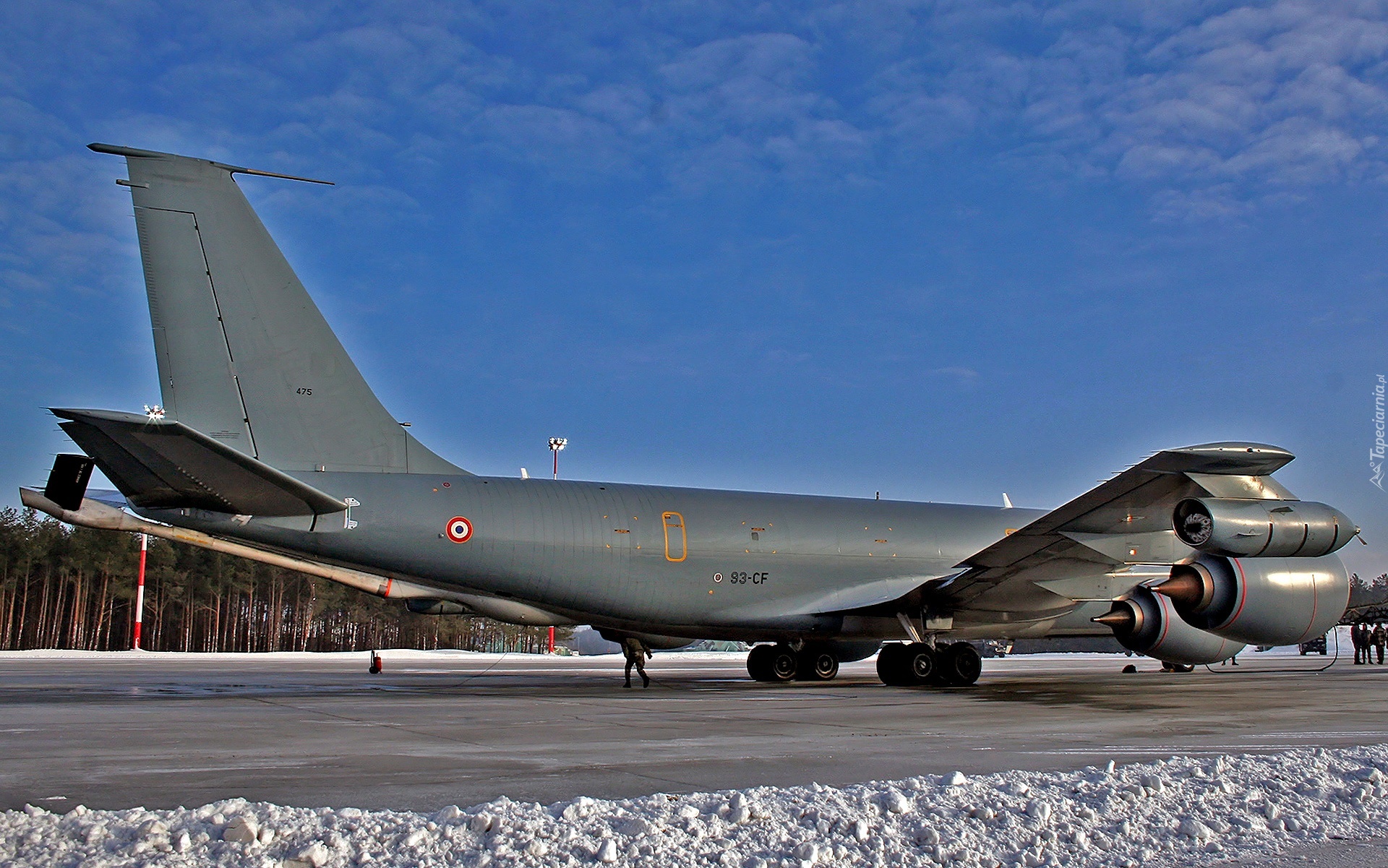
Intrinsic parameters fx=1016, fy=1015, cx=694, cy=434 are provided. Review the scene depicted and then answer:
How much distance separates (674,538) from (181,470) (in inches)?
275

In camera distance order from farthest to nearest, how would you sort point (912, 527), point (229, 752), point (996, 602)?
point (912, 527)
point (996, 602)
point (229, 752)

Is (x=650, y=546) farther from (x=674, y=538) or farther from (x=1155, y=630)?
(x=1155, y=630)

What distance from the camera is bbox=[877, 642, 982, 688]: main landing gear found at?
16.2m

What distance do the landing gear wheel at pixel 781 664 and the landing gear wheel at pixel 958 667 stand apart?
306 cm

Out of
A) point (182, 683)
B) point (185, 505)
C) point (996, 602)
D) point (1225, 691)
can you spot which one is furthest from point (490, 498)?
point (1225, 691)

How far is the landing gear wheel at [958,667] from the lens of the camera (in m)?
16.2

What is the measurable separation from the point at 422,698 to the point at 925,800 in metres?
9.38

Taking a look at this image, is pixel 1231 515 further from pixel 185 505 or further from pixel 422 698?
pixel 185 505

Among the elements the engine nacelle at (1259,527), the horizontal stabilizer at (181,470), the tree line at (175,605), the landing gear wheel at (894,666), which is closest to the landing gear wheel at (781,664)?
the landing gear wheel at (894,666)

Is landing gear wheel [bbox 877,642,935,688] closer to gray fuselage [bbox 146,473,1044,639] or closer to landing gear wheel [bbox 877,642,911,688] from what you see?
landing gear wheel [bbox 877,642,911,688]

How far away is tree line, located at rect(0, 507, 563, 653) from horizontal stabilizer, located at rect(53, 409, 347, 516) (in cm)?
4503

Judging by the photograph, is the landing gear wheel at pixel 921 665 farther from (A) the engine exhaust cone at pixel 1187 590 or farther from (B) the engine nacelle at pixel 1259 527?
(B) the engine nacelle at pixel 1259 527

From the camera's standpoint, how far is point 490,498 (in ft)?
45.7

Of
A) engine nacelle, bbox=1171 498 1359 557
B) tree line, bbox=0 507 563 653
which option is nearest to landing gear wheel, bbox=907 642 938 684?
engine nacelle, bbox=1171 498 1359 557
